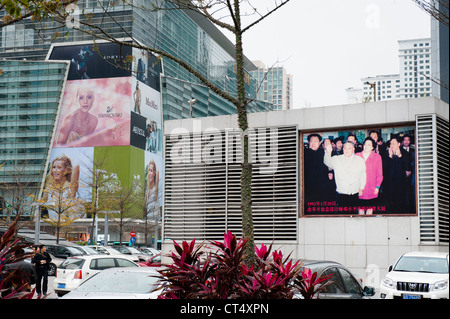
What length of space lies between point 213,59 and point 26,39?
41.6 metres

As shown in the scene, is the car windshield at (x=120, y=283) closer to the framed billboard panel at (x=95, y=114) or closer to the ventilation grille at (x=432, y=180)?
the ventilation grille at (x=432, y=180)

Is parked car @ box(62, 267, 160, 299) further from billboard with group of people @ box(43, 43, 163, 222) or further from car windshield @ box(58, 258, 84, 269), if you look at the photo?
billboard with group of people @ box(43, 43, 163, 222)

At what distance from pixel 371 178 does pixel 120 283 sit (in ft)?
43.5

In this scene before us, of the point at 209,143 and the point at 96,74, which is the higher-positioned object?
the point at 96,74

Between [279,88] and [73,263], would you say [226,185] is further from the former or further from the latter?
[279,88]

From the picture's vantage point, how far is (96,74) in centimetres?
11162

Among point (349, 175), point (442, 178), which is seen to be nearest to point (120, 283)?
point (349, 175)

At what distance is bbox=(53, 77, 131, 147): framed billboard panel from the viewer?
10931 cm

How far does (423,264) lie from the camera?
1480 cm

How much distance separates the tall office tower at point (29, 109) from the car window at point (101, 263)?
310 feet

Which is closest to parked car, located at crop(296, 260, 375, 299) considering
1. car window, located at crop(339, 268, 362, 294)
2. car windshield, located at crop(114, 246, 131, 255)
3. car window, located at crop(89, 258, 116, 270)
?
car window, located at crop(339, 268, 362, 294)
